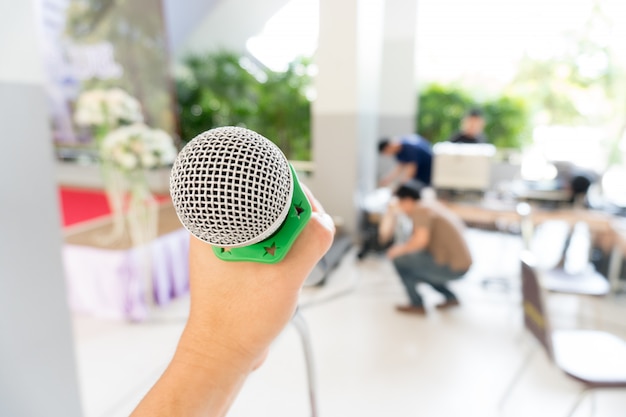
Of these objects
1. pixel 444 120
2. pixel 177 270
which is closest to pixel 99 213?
pixel 177 270

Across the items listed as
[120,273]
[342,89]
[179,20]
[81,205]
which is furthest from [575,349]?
[179,20]

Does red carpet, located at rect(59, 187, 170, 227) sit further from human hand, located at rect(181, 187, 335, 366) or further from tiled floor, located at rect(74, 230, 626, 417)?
human hand, located at rect(181, 187, 335, 366)

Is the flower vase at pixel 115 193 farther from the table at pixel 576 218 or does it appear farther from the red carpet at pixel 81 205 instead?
the table at pixel 576 218

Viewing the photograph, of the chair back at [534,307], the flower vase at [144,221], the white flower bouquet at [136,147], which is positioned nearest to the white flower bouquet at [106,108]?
the white flower bouquet at [136,147]

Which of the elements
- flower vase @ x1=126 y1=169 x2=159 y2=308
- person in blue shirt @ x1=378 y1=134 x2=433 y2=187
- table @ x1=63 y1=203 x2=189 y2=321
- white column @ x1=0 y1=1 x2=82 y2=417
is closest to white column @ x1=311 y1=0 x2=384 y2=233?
white column @ x1=0 y1=1 x2=82 y2=417

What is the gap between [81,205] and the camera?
11.1ft

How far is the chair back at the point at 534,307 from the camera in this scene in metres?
1.39

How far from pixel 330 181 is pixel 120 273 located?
1.90 m

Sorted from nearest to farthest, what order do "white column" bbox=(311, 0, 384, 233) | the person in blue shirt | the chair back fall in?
1. "white column" bbox=(311, 0, 384, 233)
2. the chair back
3. the person in blue shirt

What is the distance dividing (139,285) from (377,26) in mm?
1984

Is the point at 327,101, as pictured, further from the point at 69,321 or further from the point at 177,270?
the point at 177,270

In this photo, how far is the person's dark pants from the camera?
2.44 meters

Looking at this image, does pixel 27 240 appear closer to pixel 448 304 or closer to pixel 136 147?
pixel 136 147

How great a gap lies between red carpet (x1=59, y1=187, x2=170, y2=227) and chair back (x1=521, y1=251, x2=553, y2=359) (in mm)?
2653
